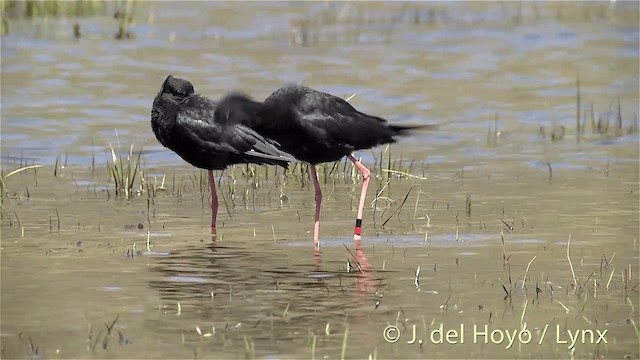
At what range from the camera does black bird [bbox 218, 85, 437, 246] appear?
1036cm

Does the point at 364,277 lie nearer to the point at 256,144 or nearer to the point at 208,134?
the point at 256,144

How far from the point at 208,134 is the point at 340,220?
1.20m

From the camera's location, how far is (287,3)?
30.2m

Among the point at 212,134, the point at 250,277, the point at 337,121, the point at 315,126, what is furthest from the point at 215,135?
the point at 250,277

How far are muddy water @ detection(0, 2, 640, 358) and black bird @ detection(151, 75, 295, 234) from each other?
0.48 meters

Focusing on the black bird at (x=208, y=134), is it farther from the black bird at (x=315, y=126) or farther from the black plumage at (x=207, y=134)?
the black bird at (x=315, y=126)

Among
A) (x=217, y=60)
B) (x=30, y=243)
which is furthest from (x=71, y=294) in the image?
(x=217, y=60)

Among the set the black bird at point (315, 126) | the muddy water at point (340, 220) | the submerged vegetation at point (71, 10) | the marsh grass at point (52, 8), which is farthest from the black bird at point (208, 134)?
the marsh grass at point (52, 8)

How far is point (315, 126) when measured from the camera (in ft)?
34.0

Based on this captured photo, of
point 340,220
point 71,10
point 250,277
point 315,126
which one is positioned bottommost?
point 71,10

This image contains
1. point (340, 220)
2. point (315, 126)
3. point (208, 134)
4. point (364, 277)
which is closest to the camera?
point (364, 277)

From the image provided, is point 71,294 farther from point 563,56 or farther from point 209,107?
point 563,56

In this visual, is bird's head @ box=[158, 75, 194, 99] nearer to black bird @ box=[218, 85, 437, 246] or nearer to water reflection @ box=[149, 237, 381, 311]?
black bird @ box=[218, 85, 437, 246]

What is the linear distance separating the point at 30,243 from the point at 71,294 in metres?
1.80
